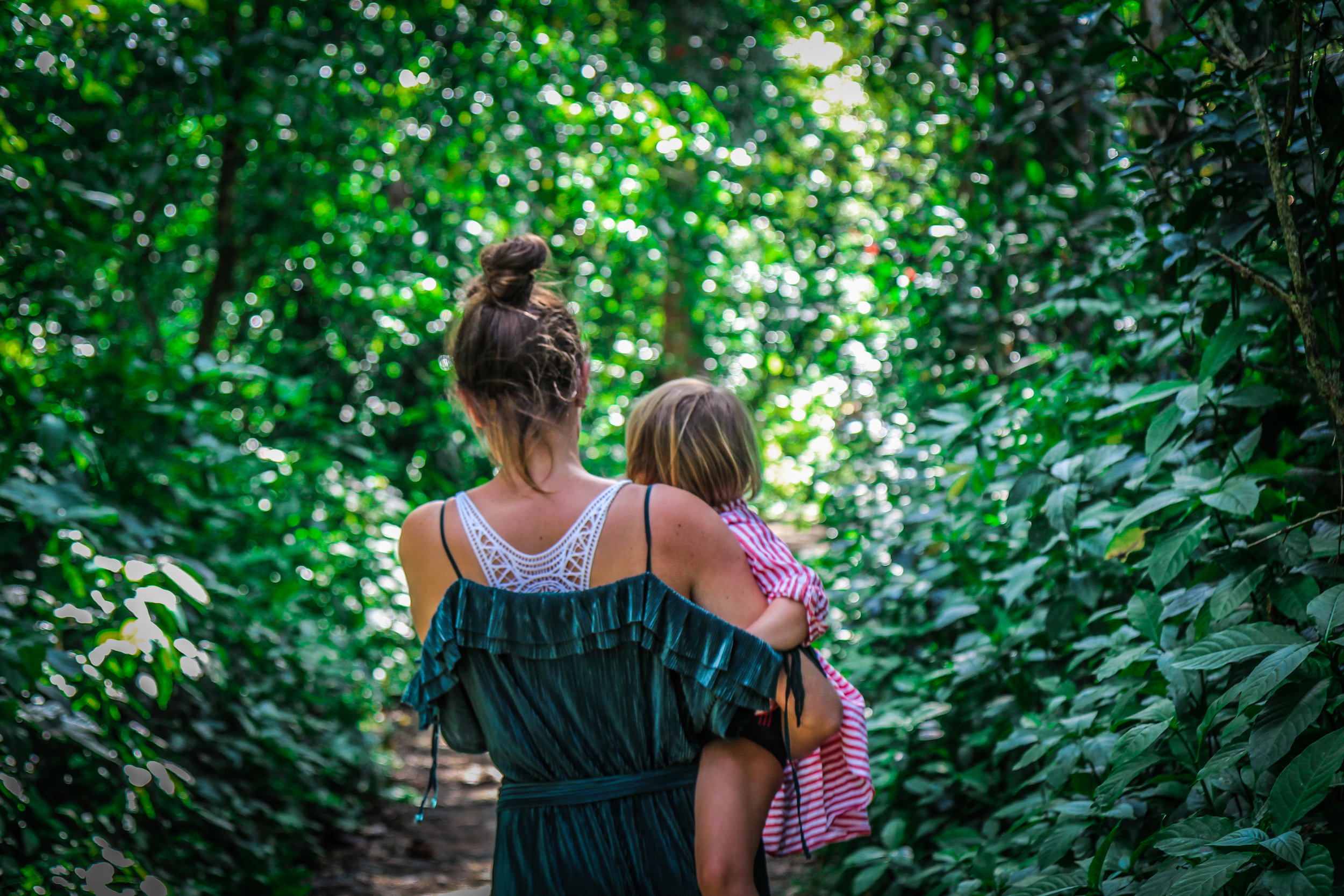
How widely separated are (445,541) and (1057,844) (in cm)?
117

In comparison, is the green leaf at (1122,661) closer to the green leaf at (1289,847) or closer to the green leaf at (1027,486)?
the green leaf at (1027,486)

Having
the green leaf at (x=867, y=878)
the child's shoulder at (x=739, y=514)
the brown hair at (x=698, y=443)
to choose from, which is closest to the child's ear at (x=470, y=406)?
the brown hair at (x=698, y=443)

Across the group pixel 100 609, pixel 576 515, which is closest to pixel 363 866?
pixel 100 609

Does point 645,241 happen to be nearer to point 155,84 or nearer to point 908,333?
point 908,333

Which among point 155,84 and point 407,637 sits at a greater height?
point 155,84

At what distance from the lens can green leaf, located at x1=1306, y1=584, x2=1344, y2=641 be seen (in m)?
1.26

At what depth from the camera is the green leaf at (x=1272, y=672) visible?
126cm

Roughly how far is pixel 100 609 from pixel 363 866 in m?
2.28

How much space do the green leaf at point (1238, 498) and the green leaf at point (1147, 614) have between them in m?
0.23

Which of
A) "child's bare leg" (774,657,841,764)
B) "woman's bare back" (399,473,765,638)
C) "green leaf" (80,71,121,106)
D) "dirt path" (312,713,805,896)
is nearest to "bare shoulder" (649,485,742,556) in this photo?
"woman's bare back" (399,473,765,638)

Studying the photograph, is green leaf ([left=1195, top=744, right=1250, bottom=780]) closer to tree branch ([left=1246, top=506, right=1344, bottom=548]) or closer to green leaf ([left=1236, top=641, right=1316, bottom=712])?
green leaf ([left=1236, top=641, right=1316, bottom=712])

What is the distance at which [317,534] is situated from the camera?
4.10 metres

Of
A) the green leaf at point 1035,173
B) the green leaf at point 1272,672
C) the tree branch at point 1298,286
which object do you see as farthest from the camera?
the green leaf at point 1035,173

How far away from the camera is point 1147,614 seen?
5.65 feet
